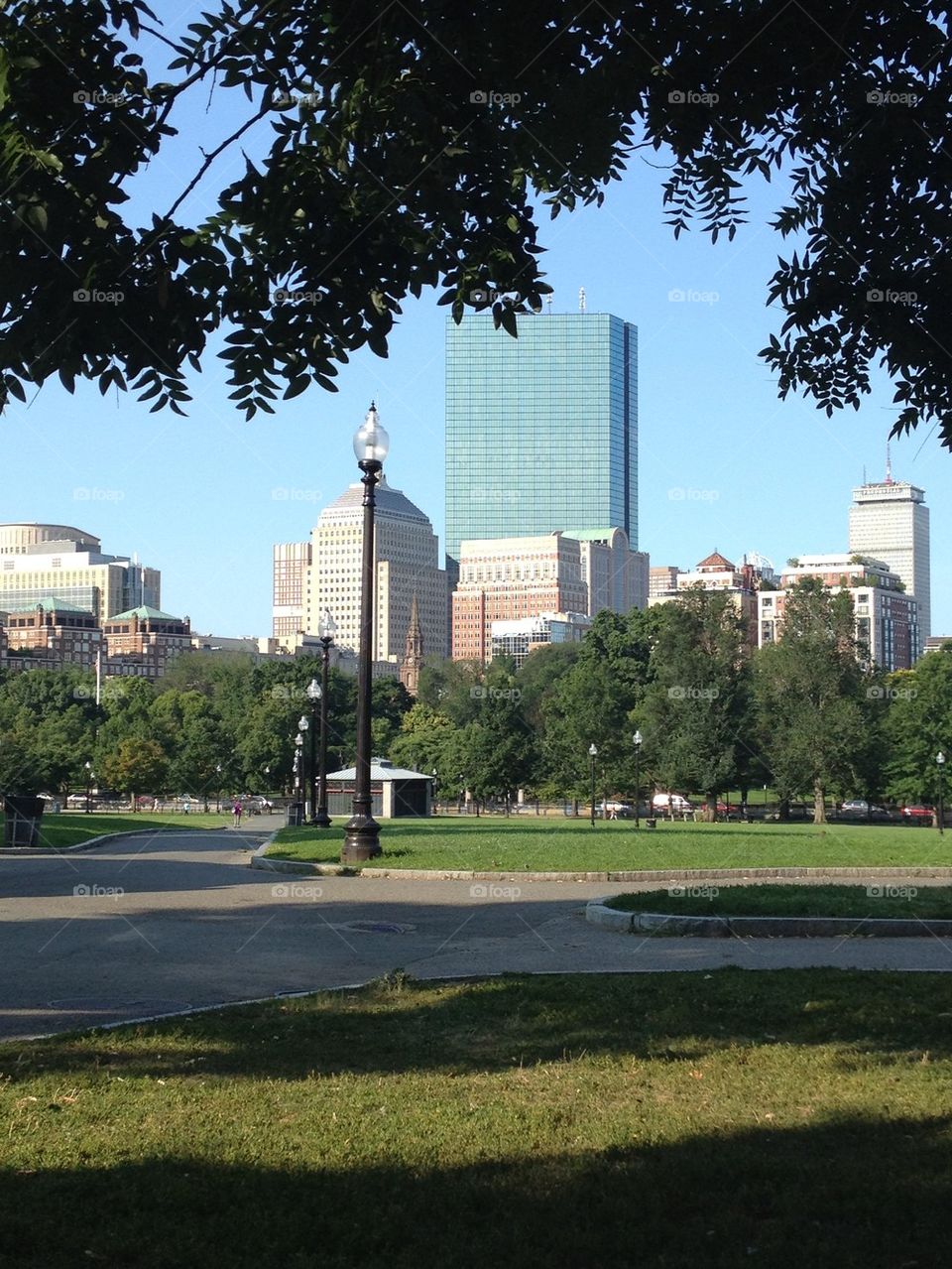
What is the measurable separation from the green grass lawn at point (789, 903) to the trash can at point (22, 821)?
1849 cm

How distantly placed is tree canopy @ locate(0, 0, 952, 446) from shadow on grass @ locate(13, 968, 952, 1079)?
335 cm

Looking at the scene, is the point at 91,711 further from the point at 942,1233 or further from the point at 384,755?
the point at 942,1233

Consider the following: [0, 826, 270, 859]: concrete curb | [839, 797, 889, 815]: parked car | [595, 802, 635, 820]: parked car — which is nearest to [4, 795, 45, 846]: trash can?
[0, 826, 270, 859]: concrete curb

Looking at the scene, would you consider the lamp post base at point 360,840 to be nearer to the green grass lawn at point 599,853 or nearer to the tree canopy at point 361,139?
the green grass lawn at point 599,853

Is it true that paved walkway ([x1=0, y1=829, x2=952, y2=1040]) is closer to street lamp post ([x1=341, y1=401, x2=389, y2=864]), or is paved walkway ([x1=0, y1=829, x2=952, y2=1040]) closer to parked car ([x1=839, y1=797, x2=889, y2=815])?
street lamp post ([x1=341, y1=401, x2=389, y2=864])

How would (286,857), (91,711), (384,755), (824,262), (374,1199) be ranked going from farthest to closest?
(91,711)
(384,755)
(286,857)
(824,262)
(374,1199)

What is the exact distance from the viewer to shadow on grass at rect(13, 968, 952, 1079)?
23.7 ft

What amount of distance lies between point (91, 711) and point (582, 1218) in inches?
4926

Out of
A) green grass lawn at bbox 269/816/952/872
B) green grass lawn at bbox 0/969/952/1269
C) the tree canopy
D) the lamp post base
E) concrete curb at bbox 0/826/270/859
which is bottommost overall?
concrete curb at bbox 0/826/270/859

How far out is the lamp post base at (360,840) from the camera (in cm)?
2348

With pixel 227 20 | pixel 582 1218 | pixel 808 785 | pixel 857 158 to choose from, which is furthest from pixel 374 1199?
pixel 808 785

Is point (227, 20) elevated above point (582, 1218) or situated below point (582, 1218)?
above

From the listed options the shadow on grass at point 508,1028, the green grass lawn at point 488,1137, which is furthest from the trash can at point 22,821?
the green grass lawn at point 488,1137

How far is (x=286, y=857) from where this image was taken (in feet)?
85.1
